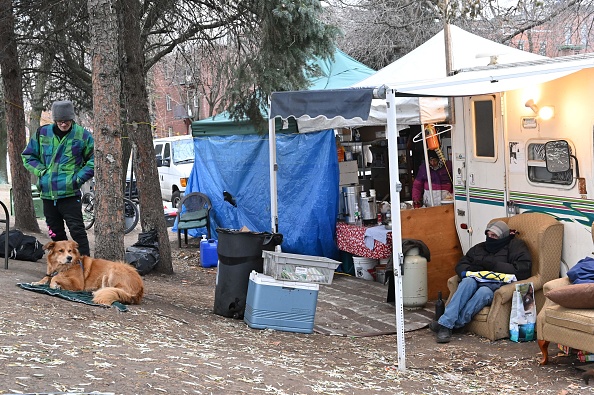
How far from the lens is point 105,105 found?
26.4 feet

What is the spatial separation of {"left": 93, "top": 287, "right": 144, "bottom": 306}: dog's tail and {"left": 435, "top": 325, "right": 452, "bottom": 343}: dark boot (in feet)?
9.92

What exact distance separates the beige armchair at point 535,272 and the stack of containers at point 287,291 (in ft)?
5.30

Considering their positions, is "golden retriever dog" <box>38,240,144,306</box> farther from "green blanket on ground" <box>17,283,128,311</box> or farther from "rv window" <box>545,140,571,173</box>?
"rv window" <box>545,140,571,173</box>

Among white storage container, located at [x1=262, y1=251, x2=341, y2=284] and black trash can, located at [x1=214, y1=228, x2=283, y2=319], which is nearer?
white storage container, located at [x1=262, y1=251, x2=341, y2=284]

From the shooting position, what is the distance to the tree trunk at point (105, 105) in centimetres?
802

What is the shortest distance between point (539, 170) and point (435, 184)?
8.66 feet

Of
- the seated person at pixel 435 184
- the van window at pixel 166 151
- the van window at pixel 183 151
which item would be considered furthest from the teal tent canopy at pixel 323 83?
the van window at pixel 166 151

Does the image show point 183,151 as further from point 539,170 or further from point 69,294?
point 69,294

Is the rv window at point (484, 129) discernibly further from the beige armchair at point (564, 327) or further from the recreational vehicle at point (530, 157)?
the beige armchair at point (564, 327)

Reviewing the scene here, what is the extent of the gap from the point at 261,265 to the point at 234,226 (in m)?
5.64

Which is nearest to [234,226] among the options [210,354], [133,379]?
[210,354]

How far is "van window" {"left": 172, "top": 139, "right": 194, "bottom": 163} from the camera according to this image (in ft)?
67.5

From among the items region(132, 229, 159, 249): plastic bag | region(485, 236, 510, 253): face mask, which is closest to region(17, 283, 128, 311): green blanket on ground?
region(132, 229, 159, 249): plastic bag

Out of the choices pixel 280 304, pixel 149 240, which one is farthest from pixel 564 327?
pixel 149 240
